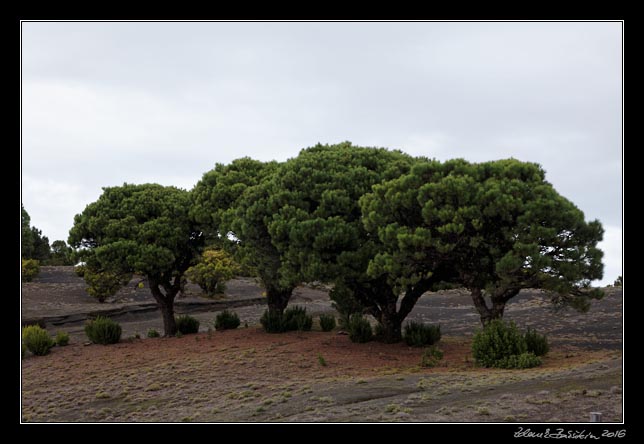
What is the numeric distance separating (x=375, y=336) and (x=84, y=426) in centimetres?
1203

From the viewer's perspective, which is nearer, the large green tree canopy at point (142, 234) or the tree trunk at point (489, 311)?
the tree trunk at point (489, 311)

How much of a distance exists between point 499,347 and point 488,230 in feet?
11.3

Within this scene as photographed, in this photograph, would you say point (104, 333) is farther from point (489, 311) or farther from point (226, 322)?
point (489, 311)

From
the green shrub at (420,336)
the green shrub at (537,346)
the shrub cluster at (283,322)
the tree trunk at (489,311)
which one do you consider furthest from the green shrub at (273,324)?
the green shrub at (537,346)

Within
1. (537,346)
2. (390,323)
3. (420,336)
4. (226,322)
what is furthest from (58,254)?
(537,346)

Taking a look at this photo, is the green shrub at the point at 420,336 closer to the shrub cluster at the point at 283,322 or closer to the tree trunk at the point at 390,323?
the tree trunk at the point at 390,323

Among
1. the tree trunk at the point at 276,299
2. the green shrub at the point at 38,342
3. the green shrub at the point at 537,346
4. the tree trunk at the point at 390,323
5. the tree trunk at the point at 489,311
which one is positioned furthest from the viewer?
the tree trunk at the point at 276,299

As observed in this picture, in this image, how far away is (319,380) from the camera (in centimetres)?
1551

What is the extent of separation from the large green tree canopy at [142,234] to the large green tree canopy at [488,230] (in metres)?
10.5

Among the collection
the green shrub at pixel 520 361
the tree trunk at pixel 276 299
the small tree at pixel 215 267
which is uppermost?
the small tree at pixel 215 267

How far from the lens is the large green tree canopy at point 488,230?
52.4ft

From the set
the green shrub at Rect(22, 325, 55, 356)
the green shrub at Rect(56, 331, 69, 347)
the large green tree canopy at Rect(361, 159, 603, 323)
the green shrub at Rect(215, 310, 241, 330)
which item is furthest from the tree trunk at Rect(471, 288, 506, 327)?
the green shrub at Rect(56, 331, 69, 347)

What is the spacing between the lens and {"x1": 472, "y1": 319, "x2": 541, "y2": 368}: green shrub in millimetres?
15591

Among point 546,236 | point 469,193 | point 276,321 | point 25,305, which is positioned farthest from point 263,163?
point 25,305
